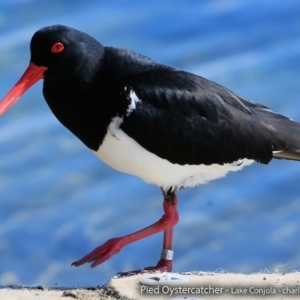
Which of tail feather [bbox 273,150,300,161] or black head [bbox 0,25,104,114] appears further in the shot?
tail feather [bbox 273,150,300,161]

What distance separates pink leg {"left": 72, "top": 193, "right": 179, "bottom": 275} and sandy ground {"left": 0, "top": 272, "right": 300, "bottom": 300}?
1.45 ft

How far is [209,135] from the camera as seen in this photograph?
26.8 feet

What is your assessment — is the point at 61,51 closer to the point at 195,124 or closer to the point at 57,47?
the point at 57,47

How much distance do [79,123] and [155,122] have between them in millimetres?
553

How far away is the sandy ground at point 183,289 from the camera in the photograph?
290 inches

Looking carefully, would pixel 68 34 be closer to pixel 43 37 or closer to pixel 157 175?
pixel 43 37

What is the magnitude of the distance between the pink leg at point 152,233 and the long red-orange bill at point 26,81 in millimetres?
1294

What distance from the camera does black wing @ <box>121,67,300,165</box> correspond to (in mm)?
7918

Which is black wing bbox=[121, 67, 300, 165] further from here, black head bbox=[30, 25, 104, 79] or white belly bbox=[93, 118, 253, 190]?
black head bbox=[30, 25, 104, 79]

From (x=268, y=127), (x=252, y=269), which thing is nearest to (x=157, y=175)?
(x=268, y=127)

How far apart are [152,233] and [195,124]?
96 cm

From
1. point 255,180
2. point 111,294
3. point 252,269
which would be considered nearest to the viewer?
point 111,294

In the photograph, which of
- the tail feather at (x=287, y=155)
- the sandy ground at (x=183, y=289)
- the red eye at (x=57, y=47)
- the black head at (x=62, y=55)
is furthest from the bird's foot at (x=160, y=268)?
the red eye at (x=57, y=47)

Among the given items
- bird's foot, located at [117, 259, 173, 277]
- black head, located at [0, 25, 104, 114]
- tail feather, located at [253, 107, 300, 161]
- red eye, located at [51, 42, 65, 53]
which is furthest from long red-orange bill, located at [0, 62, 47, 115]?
tail feather, located at [253, 107, 300, 161]
